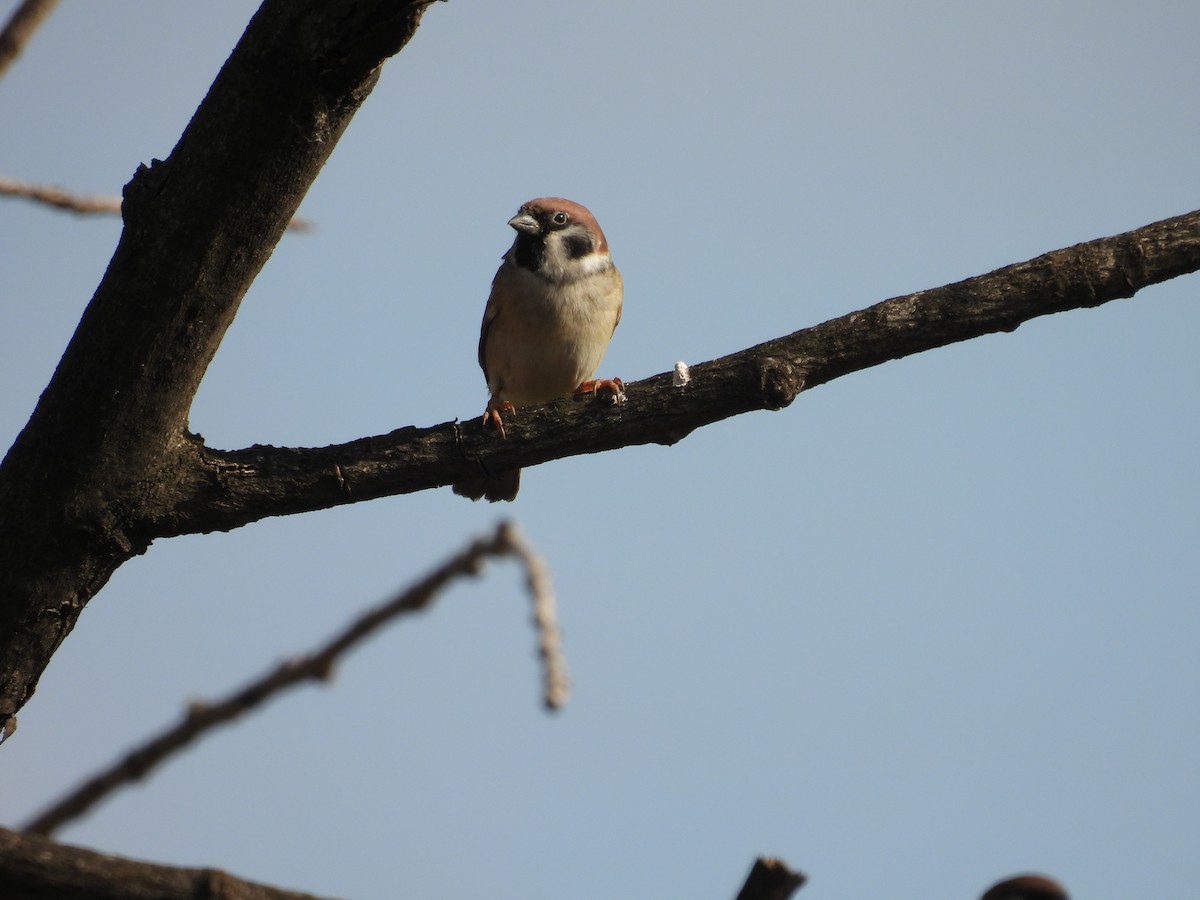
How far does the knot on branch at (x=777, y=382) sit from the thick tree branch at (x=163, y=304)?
4.02ft

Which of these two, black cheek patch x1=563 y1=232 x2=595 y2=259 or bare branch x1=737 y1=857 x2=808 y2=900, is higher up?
black cheek patch x1=563 y1=232 x2=595 y2=259

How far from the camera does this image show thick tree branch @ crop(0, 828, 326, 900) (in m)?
2.34

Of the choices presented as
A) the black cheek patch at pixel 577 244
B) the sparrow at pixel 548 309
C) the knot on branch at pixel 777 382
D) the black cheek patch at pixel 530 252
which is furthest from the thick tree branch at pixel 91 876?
the black cheek patch at pixel 577 244

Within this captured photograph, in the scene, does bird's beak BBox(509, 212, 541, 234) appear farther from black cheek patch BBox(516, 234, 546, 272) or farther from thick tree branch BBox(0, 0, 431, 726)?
thick tree branch BBox(0, 0, 431, 726)

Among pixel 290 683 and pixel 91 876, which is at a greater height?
pixel 290 683

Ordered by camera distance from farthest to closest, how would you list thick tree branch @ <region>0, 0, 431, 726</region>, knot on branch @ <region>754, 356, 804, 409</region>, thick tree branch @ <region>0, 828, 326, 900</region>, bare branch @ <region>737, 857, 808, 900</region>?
knot on branch @ <region>754, 356, 804, 409</region>
thick tree branch @ <region>0, 0, 431, 726</region>
thick tree branch @ <region>0, 828, 326, 900</region>
bare branch @ <region>737, 857, 808, 900</region>

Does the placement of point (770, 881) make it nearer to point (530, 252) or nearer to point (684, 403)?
point (684, 403)

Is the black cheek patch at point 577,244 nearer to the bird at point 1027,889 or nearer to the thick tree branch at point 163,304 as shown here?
the thick tree branch at point 163,304

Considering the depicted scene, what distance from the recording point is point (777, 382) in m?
3.43

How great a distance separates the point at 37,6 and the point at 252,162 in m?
0.71

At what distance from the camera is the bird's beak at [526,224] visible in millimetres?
6777

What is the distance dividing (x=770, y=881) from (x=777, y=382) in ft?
5.54

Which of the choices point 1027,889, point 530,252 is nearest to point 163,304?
point 1027,889

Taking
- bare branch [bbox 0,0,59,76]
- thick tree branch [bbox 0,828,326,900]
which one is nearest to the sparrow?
bare branch [bbox 0,0,59,76]
